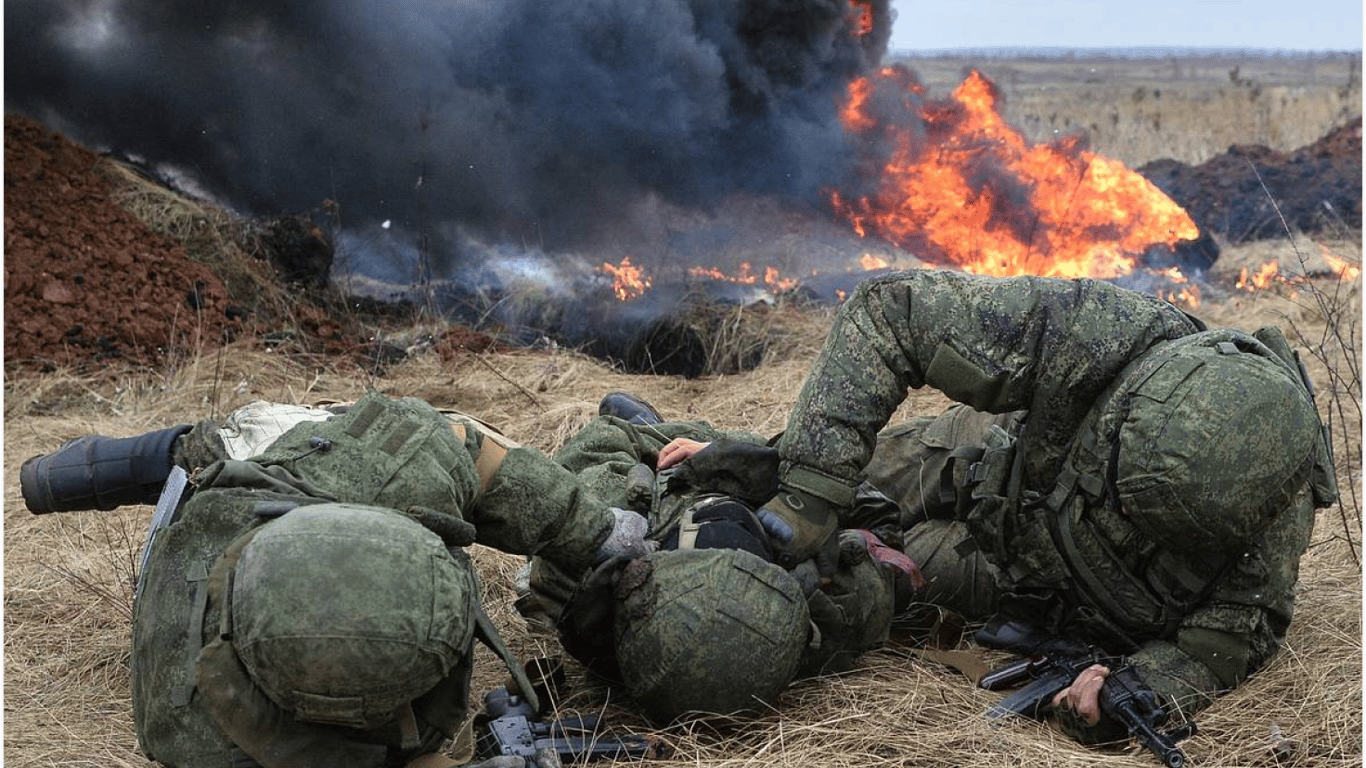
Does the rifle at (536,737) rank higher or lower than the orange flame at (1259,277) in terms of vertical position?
higher

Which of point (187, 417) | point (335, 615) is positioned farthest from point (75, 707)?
point (187, 417)

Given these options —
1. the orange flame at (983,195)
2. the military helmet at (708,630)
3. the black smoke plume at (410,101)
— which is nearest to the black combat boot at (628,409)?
the military helmet at (708,630)

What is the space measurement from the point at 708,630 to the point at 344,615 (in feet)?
3.66

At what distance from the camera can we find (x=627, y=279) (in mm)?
9359

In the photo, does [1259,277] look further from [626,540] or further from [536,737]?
[536,737]

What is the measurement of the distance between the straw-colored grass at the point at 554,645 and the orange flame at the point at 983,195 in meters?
2.66

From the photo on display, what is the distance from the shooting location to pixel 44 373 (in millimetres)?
8117

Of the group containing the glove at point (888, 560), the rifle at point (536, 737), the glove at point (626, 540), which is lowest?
the rifle at point (536, 737)

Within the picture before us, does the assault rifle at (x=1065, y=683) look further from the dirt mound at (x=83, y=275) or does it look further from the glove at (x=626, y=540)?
the dirt mound at (x=83, y=275)

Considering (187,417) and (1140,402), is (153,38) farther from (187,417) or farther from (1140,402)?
(1140,402)

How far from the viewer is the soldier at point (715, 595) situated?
3.66 meters

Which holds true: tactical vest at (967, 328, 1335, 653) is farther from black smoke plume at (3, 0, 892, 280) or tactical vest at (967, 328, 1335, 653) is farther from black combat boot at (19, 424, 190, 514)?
black smoke plume at (3, 0, 892, 280)

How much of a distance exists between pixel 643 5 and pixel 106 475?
649 centimetres

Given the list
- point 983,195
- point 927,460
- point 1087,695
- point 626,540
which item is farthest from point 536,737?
point 983,195
